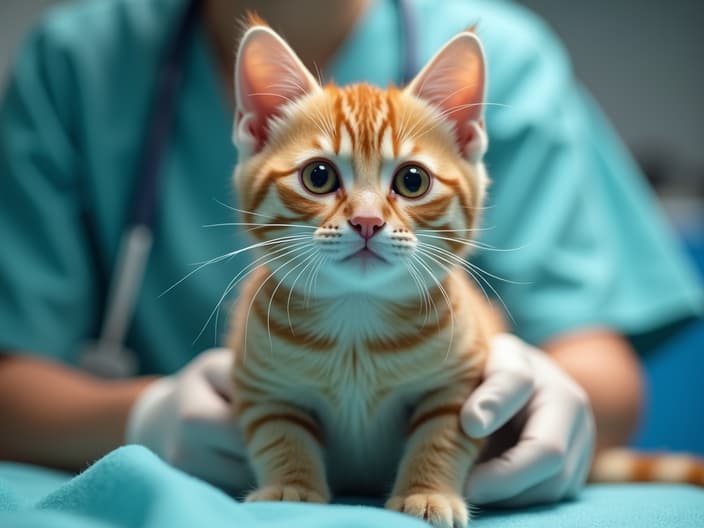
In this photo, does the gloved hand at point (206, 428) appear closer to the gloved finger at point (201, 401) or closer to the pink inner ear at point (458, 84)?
the gloved finger at point (201, 401)

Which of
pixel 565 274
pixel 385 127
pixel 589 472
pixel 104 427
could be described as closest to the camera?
pixel 385 127

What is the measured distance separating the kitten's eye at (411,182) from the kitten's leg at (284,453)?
0.22 metres

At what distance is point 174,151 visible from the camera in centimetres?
124

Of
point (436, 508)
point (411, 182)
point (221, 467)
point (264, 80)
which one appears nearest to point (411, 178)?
point (411, 182)

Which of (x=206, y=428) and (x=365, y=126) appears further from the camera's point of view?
(x=206, y=428)

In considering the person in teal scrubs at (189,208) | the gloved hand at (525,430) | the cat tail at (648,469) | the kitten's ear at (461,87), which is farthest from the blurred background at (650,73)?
the kitten's ear at (461,87)

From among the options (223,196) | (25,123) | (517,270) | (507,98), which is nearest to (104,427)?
(223,196)

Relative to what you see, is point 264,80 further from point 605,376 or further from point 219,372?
point 605,376

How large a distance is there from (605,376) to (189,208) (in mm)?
657

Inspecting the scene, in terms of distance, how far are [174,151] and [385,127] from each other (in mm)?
663

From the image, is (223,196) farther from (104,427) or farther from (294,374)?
(294,374)

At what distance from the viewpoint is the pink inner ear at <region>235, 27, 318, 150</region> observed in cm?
65

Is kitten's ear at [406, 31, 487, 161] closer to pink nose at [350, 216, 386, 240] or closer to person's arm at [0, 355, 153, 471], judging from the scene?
pink nose at [350, 216, 386, 240]

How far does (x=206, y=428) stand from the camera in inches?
30.9
